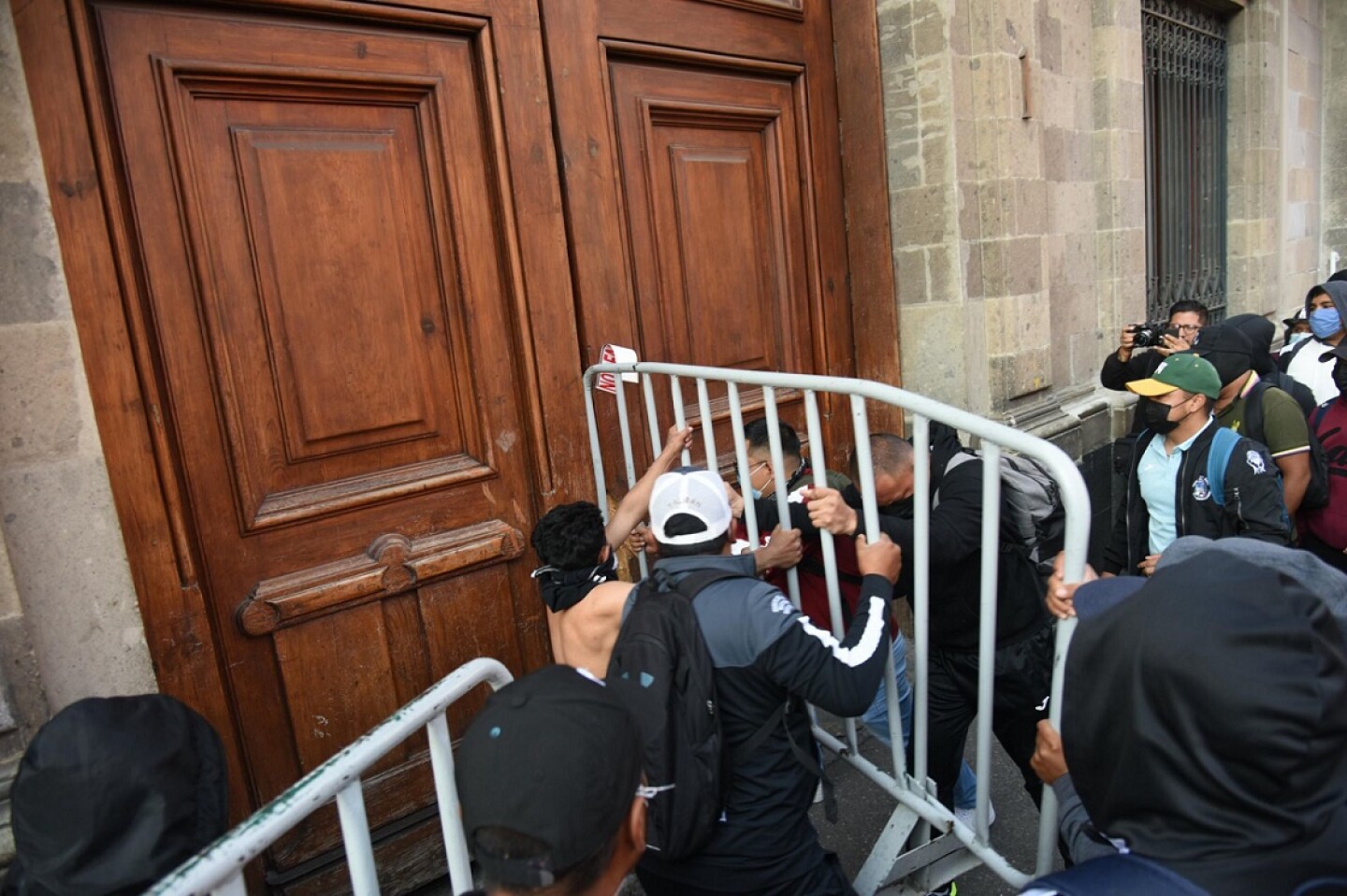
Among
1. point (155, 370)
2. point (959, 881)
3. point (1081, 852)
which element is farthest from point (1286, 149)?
point (155, 370)

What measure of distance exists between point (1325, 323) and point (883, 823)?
3404 millimetres

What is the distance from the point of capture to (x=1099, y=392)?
5.30m

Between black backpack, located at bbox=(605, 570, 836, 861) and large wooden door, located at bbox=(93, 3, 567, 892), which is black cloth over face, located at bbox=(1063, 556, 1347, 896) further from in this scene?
large wooden door, located at bbox=(93, 3, 567, 892)

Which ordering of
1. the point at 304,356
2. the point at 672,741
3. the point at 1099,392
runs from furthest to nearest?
the point at 1099,392, the point at 304,356, the point at 672,741

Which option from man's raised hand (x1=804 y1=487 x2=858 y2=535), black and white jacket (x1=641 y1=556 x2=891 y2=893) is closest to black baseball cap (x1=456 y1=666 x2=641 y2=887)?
black and white jacket (x1=641 y1=556 x2=891 y2=893)

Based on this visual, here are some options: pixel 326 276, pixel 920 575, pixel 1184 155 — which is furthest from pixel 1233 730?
pixel 1184 155

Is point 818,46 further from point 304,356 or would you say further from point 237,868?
point 237,868

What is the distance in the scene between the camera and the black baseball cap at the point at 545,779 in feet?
3.80

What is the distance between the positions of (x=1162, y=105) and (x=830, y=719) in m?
5.64

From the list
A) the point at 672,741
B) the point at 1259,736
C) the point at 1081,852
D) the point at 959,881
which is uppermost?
the point at 1259,736

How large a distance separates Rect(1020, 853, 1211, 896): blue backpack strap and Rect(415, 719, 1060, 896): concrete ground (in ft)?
6.22

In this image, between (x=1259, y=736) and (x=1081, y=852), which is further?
(x=1081, y=852)

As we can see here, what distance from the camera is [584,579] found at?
2502mm

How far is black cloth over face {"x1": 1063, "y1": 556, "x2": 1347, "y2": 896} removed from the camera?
1.07 m
